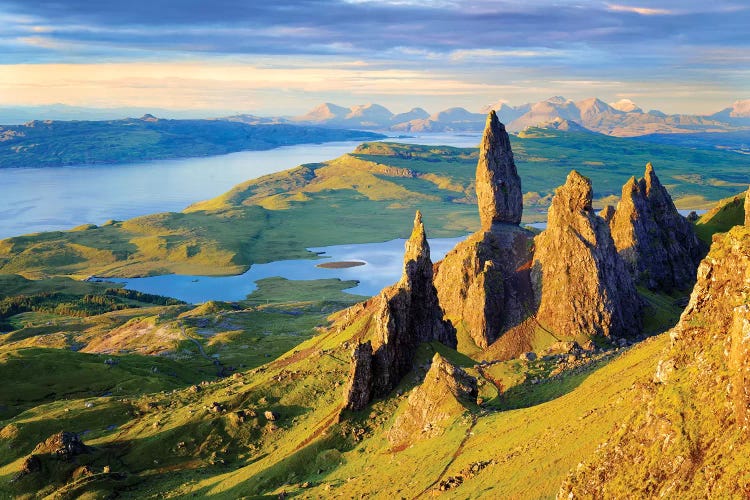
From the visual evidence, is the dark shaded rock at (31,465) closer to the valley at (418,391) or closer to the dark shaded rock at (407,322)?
the valley at (418,391)

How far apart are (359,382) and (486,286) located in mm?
50471

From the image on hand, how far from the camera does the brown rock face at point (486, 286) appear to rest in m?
134

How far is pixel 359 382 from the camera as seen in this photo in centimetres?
9175

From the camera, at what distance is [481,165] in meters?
158

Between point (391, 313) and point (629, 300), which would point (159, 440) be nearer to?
point (391, 313)

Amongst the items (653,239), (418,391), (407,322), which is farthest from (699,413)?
(653,239)

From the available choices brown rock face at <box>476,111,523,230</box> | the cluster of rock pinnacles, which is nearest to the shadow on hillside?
the cluster of rock pinnacles

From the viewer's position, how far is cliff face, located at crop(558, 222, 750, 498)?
35.4 meters

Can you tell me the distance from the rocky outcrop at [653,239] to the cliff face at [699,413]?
391ft

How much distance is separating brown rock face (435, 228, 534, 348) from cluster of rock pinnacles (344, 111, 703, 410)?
0.21m

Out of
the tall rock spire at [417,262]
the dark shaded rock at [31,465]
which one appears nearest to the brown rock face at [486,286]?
the tall rock spire at [417,262]

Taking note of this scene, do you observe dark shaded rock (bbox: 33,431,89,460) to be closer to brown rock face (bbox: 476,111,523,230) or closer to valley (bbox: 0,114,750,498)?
valley (bbox: 0,114,750,498)

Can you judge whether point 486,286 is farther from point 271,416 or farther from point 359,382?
point 271,416

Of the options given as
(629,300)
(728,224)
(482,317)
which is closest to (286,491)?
(482,317)
